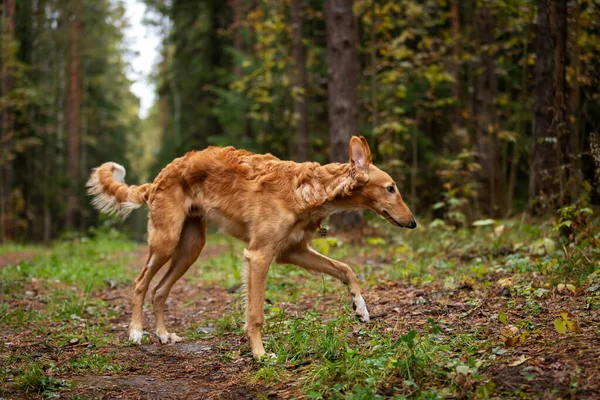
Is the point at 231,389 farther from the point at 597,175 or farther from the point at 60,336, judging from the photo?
the point at 597,175

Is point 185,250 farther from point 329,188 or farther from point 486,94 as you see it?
point 486,94

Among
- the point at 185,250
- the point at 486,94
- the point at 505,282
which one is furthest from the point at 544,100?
the point at 486,94

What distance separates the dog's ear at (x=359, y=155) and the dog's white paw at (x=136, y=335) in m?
2.90

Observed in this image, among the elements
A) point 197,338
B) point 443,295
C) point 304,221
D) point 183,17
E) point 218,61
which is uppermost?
point 183,17

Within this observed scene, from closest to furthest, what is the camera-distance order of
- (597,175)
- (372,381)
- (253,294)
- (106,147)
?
(372,381), (253,294), (597,175), (106,147)

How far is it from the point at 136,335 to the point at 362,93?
11.8m

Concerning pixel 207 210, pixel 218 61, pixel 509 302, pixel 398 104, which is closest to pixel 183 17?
pixel 218 61

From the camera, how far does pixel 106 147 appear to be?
3503 centimetres

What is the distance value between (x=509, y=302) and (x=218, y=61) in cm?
2074

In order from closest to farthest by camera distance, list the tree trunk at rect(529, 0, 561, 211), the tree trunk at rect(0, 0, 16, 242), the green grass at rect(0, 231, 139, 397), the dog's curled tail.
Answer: the green grass at rect(0, 231, 139, 397) < the dog's curled tail < the tree trunk at rect(529, 0, 561, 211) < the tree trunk at rect(0, 0, 16, 242)

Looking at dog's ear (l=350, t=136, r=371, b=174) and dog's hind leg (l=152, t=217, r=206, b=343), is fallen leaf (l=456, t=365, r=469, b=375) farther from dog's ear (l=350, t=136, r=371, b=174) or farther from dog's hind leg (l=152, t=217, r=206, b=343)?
dog's hind leg (l=152, t=217, r=206, b=343)

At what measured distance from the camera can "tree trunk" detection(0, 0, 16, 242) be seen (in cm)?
2073

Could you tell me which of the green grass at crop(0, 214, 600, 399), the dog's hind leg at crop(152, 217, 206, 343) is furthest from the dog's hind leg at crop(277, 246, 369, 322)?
the dog's hind leg at crop(152, 217, 206, 343)

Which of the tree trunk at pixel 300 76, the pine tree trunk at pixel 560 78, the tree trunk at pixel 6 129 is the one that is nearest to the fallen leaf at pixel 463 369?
the pine tree trunk at pixel 560 78
